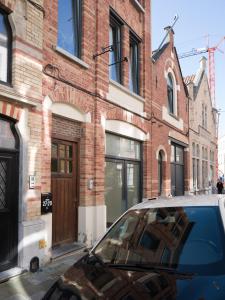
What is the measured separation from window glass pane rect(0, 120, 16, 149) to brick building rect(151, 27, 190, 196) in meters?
7.15

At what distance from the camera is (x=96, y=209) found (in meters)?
8.44

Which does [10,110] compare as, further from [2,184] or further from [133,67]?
[133,67]

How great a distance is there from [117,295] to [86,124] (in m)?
6.05

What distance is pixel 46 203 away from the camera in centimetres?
664

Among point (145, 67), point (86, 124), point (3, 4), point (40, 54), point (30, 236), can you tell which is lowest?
point (30, 236)

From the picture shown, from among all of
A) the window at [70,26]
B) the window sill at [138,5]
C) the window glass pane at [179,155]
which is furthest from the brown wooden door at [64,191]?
the window glass pane at [179,155]

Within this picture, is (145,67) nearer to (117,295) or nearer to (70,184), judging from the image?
(70,184)

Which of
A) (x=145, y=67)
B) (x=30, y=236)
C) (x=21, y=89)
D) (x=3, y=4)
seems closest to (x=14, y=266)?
(x=30, y=236)

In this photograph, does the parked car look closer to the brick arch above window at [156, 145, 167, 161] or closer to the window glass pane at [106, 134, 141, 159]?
the window glass pane at [106, 134, 141, 159]

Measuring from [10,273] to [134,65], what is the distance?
845 cm

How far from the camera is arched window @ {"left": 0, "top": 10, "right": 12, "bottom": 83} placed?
19.8 feet

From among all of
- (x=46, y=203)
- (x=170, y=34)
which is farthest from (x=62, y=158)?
(x=170, y=34)

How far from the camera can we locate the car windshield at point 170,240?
301 centimetres

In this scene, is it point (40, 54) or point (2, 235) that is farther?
point (40, 54)
